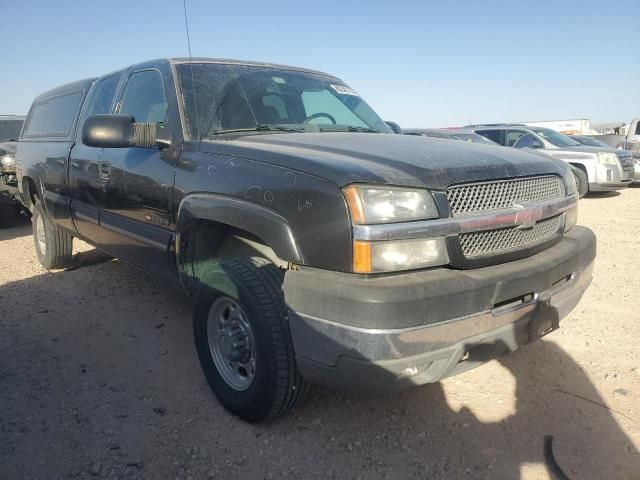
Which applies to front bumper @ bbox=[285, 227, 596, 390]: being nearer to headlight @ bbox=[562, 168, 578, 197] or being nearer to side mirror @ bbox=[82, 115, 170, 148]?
headlight @ bbox=[562, 168, 578, 197]

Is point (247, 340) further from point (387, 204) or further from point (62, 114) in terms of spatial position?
point (62, 114)

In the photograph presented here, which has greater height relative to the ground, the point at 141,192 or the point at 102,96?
the point at 102,96

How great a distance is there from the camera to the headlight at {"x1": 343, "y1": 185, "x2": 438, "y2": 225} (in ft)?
6.30

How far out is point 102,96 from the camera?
4.14 metres

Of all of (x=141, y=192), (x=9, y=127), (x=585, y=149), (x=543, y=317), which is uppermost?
(x=141, y=192)

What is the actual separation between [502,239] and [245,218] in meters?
1.19

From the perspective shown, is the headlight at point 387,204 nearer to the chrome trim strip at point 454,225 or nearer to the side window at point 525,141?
the chrome trim strip at point 454,225

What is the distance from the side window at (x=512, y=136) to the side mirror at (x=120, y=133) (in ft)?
33.8

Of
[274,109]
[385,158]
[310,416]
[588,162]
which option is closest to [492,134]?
[588,162]

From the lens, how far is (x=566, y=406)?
104 inches

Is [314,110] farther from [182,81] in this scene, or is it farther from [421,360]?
[421,360]

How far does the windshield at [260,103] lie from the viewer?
2.97m

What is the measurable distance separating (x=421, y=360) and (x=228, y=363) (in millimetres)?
1208

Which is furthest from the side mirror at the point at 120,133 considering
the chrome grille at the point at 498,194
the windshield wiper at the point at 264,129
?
the chrome grille at the point at 498,194
